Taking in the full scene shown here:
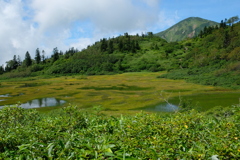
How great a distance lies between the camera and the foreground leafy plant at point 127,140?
3.52 meters

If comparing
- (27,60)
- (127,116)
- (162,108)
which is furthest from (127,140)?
(27,60)

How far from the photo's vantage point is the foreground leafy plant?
3520 millimetres

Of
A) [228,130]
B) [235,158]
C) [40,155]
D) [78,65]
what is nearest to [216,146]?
[235,158]

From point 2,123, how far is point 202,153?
7280 millimetres

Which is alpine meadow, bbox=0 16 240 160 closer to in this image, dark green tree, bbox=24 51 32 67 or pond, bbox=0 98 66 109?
pond, bbox=0 98 66 109

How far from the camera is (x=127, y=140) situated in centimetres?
448

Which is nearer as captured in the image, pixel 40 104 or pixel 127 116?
pixel 127 116

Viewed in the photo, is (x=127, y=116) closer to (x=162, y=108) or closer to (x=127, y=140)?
(x=127, y=140)

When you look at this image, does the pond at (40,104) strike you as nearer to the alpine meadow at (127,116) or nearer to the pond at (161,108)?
the alpine meadow at (127,116)

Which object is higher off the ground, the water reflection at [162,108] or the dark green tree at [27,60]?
the dark green tree at [27,60]

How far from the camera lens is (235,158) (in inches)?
145

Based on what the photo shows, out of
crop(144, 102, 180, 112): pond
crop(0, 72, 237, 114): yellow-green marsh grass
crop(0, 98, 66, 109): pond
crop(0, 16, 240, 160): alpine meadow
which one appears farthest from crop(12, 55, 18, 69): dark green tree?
crop(144, 102, 180, 112): pond

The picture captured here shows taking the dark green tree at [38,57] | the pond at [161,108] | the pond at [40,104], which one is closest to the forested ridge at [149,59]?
the dark green tree at [38,57]

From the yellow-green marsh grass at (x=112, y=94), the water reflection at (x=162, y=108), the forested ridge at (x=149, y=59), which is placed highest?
the forested ridge at (x=149, y=59)
